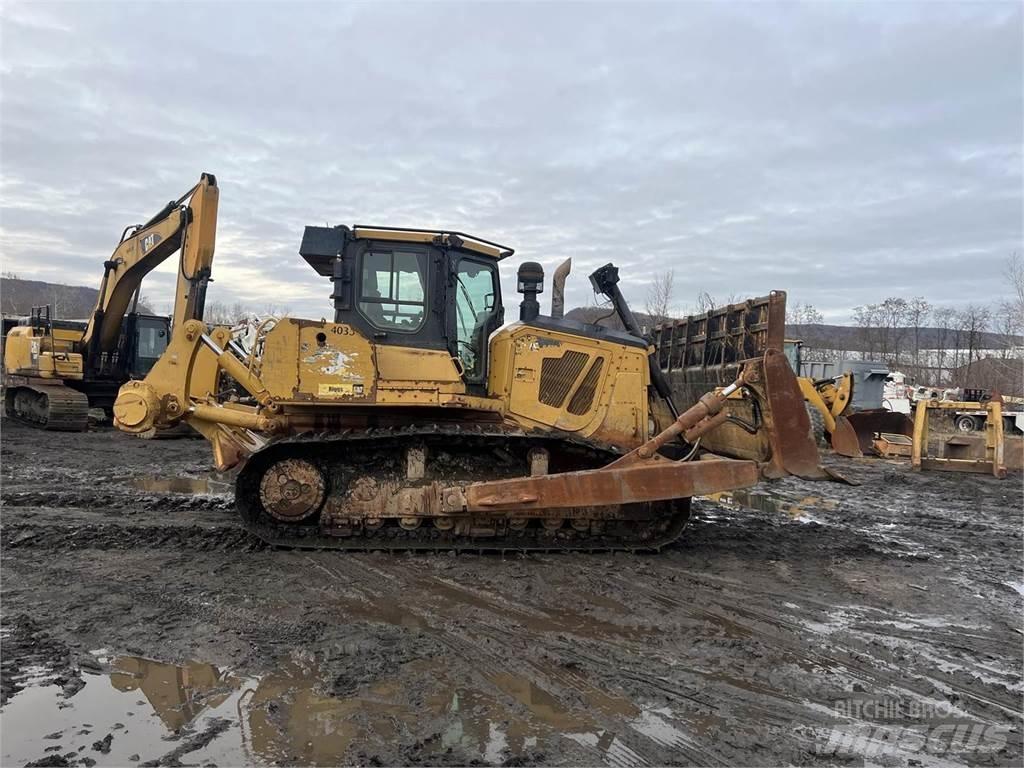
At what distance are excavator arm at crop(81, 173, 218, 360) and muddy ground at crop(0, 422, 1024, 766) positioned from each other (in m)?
2.30

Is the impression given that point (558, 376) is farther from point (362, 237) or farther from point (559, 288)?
point (362, 237)

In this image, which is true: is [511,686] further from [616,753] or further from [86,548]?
[86,548]

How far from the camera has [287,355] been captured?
598 centimetres

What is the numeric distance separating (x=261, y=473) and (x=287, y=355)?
3.53 feet

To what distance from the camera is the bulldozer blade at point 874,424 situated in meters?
15.4

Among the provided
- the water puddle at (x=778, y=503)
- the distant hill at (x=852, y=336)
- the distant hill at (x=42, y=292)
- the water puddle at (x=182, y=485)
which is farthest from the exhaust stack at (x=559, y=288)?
the distant hill at (x=42, y=292)

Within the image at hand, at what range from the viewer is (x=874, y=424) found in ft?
53.5

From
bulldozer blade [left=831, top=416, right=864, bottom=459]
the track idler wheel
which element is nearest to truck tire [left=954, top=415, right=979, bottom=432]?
bulldozer blade [left=831, top=416, right=864, bottom=459]

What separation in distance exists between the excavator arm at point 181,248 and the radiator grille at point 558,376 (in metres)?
3.48

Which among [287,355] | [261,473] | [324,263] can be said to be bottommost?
[261,473]

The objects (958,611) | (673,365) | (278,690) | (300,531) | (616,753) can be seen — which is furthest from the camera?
(673,365)

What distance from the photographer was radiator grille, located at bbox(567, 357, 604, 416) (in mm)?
6605

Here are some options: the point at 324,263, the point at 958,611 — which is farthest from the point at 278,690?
the point at 958,611

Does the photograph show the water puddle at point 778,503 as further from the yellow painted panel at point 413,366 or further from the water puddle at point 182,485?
the water puddle at point 182,485
